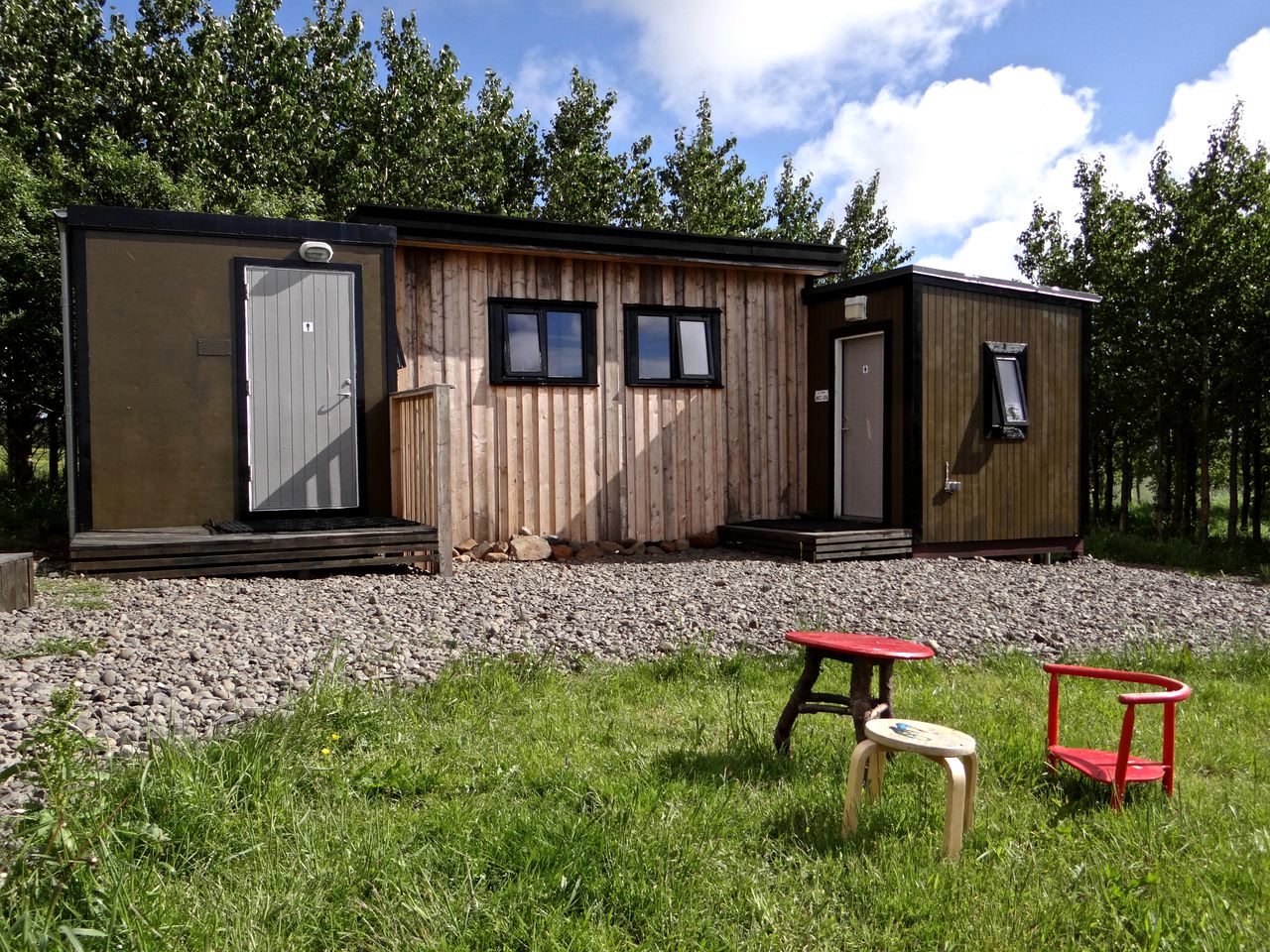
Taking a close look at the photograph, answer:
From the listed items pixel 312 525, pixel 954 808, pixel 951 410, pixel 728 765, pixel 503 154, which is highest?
pixel 503 154

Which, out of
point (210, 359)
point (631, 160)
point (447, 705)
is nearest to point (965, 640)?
point (447, 705)

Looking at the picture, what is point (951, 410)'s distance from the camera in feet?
29.9

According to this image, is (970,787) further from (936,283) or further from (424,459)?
(936,283)

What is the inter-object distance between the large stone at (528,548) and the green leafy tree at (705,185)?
13.2 meters

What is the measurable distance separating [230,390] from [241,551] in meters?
1.60

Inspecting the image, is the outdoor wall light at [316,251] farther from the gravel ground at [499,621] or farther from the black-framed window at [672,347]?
the black-framed window at [672,347]

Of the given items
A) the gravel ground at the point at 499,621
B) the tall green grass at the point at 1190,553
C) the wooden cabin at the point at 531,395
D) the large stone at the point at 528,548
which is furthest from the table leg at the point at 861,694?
the tall green grass at the point at 1190,553

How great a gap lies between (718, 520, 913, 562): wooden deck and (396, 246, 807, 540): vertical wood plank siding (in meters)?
0.67

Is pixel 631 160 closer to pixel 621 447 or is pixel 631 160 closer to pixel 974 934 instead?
pixel 621 447

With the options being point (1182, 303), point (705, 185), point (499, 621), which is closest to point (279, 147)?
point (705, 185)

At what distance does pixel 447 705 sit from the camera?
12.2 feet

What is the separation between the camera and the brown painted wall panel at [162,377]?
695cm

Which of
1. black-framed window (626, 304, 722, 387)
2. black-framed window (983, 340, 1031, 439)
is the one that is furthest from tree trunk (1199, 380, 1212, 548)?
black-framed window (626, 304, 722, 387)

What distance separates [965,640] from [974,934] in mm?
3443
